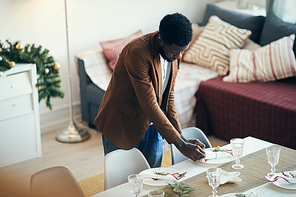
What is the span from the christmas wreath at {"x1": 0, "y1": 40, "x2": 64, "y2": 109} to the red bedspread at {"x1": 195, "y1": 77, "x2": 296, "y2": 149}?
1.37m

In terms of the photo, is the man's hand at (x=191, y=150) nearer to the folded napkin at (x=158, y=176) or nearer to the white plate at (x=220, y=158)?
the white plate at (x=220, y=158)

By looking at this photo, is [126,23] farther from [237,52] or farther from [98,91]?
[237,52]

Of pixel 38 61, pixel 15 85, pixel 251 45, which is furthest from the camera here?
pixel 251 45

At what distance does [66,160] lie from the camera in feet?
10.1

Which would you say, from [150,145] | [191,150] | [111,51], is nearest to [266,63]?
[111,51]

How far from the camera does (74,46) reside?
3736mm

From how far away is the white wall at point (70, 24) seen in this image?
3.31 metres

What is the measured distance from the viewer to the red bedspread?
2.97 meters

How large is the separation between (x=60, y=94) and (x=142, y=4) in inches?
61.6

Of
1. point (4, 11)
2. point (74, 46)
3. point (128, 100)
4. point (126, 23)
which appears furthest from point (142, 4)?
point (128, 100)

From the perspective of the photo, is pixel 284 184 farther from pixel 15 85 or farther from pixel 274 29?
pixel 274 29

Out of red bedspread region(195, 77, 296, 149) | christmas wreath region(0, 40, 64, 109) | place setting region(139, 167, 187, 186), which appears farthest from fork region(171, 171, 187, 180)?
christmas wreath region(0, 40, 64, 109)

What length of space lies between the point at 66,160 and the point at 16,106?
60 centimetres

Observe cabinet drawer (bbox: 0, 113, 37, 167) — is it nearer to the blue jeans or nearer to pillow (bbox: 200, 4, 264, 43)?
the blue jeans
